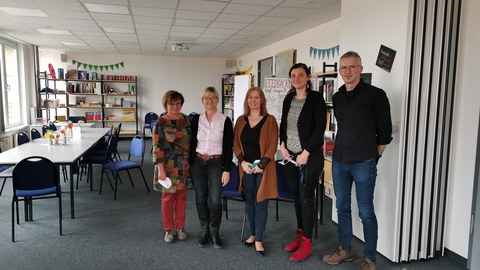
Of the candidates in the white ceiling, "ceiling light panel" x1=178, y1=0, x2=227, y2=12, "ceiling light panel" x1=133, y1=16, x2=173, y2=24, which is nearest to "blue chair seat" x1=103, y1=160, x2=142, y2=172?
the white ceiling

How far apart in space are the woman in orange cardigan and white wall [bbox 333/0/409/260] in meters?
0.94

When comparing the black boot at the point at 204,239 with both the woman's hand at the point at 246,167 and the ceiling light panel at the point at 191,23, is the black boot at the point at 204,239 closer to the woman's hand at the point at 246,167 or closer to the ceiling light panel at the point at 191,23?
the woman's hand at the point at 246,167

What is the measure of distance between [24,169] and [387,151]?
3.30 m

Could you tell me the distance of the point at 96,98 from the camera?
35.7ft

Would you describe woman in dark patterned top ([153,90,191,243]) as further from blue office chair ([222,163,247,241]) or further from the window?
the window

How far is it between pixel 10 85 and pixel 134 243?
7.33 meters

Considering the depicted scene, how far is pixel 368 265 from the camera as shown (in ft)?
8.81

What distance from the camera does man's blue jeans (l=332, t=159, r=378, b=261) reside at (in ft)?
8.47

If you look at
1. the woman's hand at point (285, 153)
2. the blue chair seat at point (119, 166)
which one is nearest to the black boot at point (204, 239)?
the woman's hand at point (285, 153)

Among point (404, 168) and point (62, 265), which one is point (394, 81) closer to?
point (404, 168)

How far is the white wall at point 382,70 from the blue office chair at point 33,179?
295cm

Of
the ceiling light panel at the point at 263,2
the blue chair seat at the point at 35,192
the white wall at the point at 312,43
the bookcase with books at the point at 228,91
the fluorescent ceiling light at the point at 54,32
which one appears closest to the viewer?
the blue chair seat at the point at 35,192

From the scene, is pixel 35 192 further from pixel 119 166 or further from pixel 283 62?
pixel 283 62

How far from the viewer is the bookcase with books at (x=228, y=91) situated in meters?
10.8
